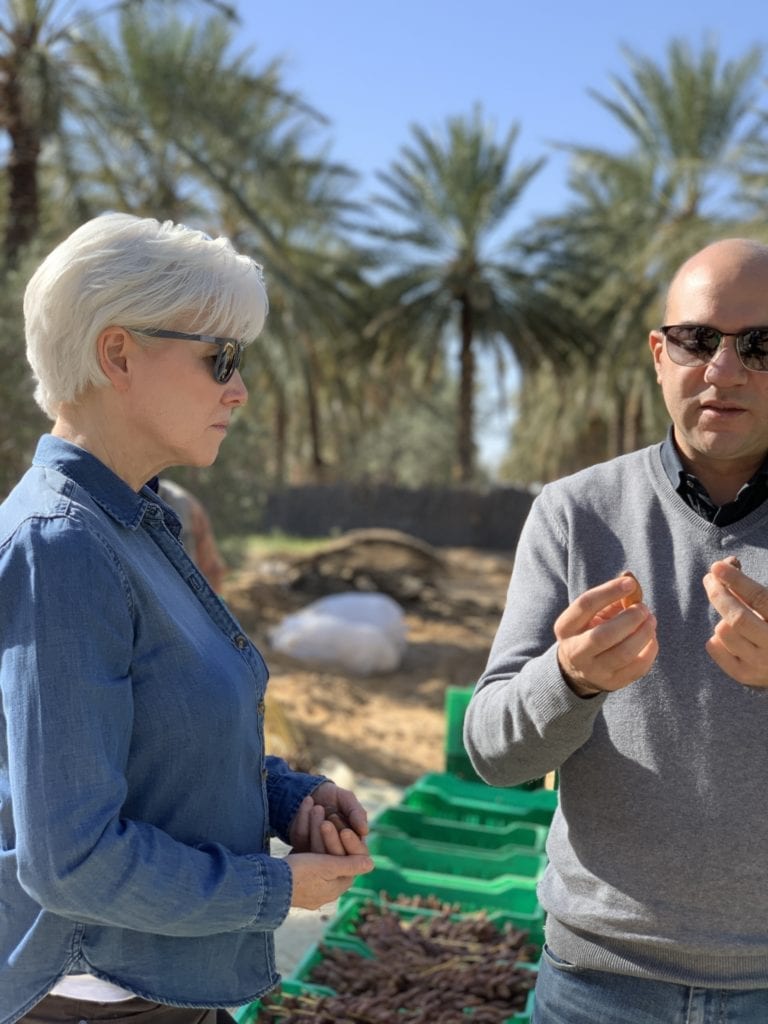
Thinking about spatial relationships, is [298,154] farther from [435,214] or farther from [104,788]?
[104,788]

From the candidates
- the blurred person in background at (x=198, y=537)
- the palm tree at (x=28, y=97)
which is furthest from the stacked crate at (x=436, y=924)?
the palm tree at (x=28, y=97)

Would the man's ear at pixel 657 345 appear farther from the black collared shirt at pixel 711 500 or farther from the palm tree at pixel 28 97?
the palm tree at pixel 28 97

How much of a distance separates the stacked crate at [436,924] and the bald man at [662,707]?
1.29 metres

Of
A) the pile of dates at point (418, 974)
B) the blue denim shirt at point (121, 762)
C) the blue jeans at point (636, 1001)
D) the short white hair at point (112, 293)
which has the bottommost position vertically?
the pile of dates at point (418, 974)

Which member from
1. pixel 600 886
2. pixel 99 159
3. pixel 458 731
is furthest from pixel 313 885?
pixel 99 159

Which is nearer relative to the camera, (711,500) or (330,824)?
(330,824)

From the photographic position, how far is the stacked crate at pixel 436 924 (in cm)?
308

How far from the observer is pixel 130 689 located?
145 cm

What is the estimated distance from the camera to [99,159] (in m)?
14.7

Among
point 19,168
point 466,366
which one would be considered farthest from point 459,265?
point 19,168

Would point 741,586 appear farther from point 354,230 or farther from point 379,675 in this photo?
point 354,230

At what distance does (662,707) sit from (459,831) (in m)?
2.88

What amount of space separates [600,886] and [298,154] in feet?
65.1

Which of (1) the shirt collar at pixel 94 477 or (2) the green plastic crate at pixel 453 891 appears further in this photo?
(2) the green plastic crate at pixel 453 891
